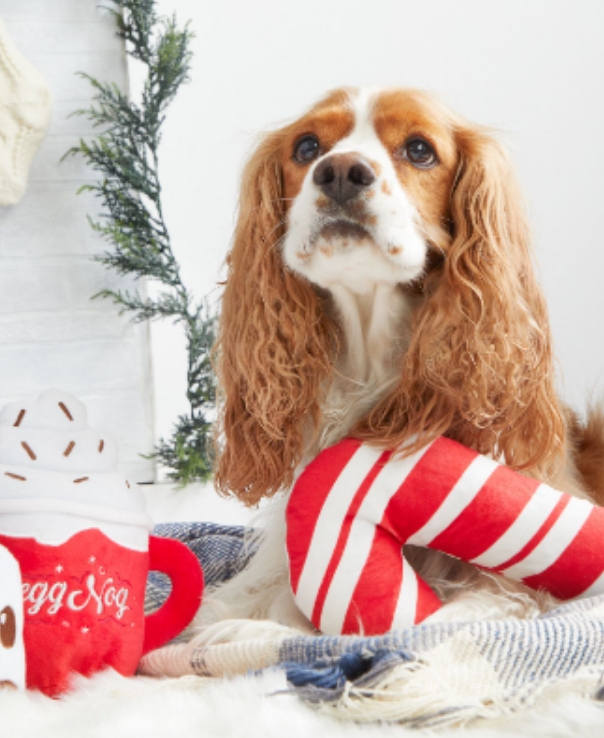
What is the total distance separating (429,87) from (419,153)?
6.61 ft

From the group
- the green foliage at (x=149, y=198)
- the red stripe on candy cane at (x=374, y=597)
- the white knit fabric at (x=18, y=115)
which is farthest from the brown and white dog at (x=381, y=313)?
the white knit fabric at (x=18, y=115)

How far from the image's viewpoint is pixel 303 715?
774 millimetres

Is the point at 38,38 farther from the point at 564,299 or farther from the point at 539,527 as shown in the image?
the point at 539,527

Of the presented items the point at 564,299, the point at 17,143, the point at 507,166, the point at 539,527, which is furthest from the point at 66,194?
the point at 539,527

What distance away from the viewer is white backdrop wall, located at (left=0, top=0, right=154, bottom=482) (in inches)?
115

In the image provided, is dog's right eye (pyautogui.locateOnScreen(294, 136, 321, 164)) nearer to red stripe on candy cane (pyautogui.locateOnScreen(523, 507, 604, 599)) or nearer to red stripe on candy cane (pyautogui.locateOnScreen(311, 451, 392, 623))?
red stripe on candy cane (pyautogui.locateOnScreen(311, 451, 392, 623))

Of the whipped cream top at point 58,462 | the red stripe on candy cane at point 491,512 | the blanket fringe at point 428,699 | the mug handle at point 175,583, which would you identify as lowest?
the mug handle at point 175,583

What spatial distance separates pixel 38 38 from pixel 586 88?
175cm

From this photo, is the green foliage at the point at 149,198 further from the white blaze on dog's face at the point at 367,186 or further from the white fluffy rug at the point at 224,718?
the white fluffy rug at the point at 224,718

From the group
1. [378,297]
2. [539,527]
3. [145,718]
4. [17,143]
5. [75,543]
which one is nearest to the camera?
[145,718]

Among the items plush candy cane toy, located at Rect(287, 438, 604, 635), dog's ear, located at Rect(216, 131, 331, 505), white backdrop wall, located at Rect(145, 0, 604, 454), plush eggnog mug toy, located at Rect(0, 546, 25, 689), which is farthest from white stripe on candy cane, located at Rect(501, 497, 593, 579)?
white backdrop wall, located at Rect(145, 0, 604, 454)

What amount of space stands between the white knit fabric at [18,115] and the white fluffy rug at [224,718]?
2.22m

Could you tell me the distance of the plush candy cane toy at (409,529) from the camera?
102 cm

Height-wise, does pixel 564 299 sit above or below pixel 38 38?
below
